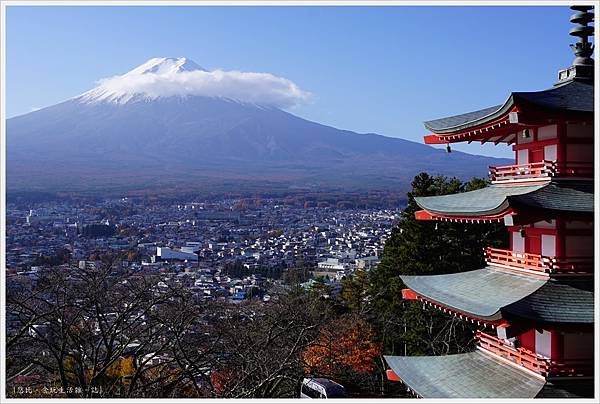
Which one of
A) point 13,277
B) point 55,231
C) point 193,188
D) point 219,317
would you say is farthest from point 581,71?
point 193,188

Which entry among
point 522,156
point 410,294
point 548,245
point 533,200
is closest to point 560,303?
point 548,245

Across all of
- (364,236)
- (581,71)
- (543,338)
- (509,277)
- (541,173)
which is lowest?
(364,236)

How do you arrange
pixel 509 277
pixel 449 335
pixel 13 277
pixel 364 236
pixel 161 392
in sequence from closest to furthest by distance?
pixel 509 277 < pixel 161 392 < pixel 13 277 < pixel 449 335 < pixel 364 236

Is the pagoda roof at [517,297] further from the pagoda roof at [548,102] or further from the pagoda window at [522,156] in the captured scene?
the pagoda roof at [548,102]

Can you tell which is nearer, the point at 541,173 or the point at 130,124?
the point at 541,173

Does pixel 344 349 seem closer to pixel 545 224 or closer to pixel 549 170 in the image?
pixel 545 224

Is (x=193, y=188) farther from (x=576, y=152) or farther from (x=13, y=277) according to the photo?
(x=576, y=152)
